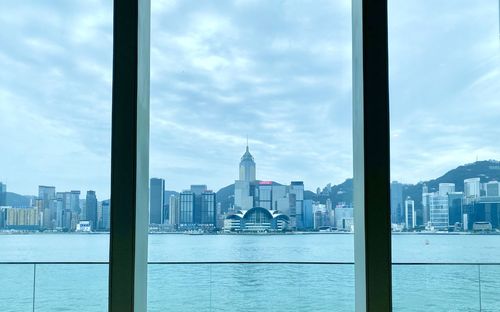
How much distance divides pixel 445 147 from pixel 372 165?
3765 mm

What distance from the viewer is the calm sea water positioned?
3422 millimetres

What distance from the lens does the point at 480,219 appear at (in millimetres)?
3158

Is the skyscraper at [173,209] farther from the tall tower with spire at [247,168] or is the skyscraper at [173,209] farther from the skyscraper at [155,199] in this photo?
the tall tower with spire at [247,168]

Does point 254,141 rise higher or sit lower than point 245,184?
higher

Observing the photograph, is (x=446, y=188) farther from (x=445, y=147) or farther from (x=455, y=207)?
A: (x=445, y=147)

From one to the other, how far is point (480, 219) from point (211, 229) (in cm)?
569

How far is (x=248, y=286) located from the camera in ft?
18.6

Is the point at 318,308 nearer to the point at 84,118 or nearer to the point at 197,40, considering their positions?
the point at 84,118

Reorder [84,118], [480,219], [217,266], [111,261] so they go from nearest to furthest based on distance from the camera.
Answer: [111,261]
[480,219]
[217,266]
[84,118]

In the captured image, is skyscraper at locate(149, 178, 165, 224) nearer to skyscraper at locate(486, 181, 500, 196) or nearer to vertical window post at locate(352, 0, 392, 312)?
vertical window post at locate(352, 0, 392, 312)

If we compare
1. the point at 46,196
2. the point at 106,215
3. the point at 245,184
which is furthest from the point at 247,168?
the point at 106,215

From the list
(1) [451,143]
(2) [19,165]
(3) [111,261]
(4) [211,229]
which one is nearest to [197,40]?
(4) [211,229]

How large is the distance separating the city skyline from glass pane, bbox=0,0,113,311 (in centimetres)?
3

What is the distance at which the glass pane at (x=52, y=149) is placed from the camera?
3.36 meters
